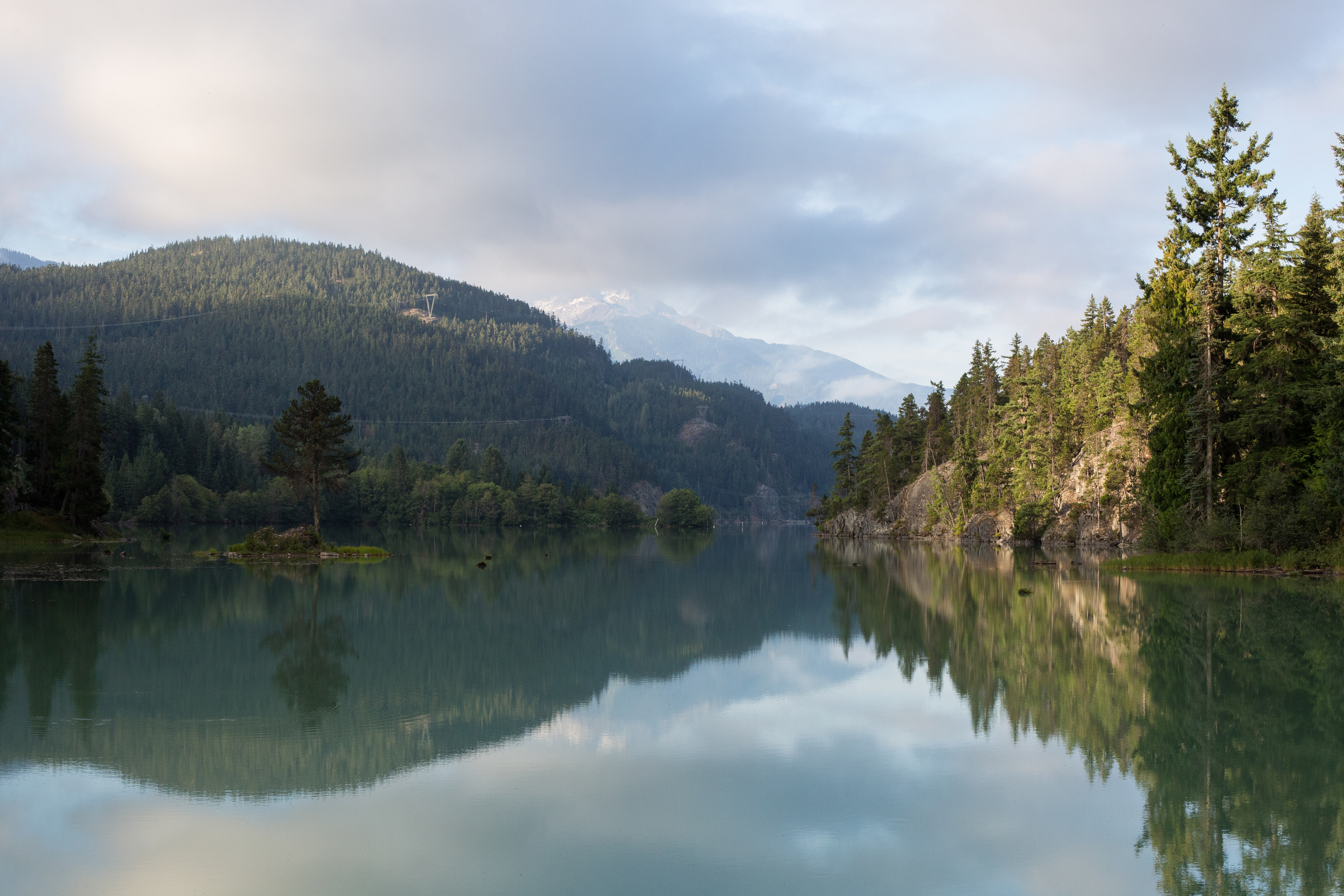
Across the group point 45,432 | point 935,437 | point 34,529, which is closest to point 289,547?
point 34,529

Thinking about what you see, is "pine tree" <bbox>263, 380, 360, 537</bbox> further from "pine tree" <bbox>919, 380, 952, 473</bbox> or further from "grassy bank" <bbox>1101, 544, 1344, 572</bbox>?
"pine tree" <bbox>919, 380, 952, 473</bbox>

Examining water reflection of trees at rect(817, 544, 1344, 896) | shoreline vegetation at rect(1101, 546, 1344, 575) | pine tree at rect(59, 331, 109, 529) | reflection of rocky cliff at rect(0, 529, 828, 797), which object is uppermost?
pine tree at rect(59, 331, 109, 529)

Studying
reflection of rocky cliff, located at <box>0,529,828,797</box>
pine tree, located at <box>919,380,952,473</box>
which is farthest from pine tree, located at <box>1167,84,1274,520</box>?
pine tree, located at <box>919,380,952,473</box>

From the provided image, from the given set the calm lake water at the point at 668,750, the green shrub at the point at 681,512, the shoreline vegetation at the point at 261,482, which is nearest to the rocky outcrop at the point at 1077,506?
the calm lake water at the point at 668,750

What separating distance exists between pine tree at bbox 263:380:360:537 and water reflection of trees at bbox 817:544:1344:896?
120 feet

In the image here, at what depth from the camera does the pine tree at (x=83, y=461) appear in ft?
223

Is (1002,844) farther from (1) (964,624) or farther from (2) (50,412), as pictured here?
(2) (50,412)

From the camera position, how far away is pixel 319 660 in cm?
2205

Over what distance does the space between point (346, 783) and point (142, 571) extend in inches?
1483

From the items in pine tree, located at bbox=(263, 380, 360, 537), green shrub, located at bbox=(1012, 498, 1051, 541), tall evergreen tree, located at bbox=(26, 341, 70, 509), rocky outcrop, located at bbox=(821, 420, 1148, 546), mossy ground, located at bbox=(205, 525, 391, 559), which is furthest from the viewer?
green shrub, located at bbox=(1012, 498, 1051, 541)

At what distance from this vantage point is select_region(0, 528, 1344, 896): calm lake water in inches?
386

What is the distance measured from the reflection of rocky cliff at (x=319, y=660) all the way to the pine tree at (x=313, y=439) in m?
14.6

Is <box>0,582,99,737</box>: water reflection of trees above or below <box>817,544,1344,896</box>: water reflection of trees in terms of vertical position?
below

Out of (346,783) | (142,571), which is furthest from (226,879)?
(142,571)
